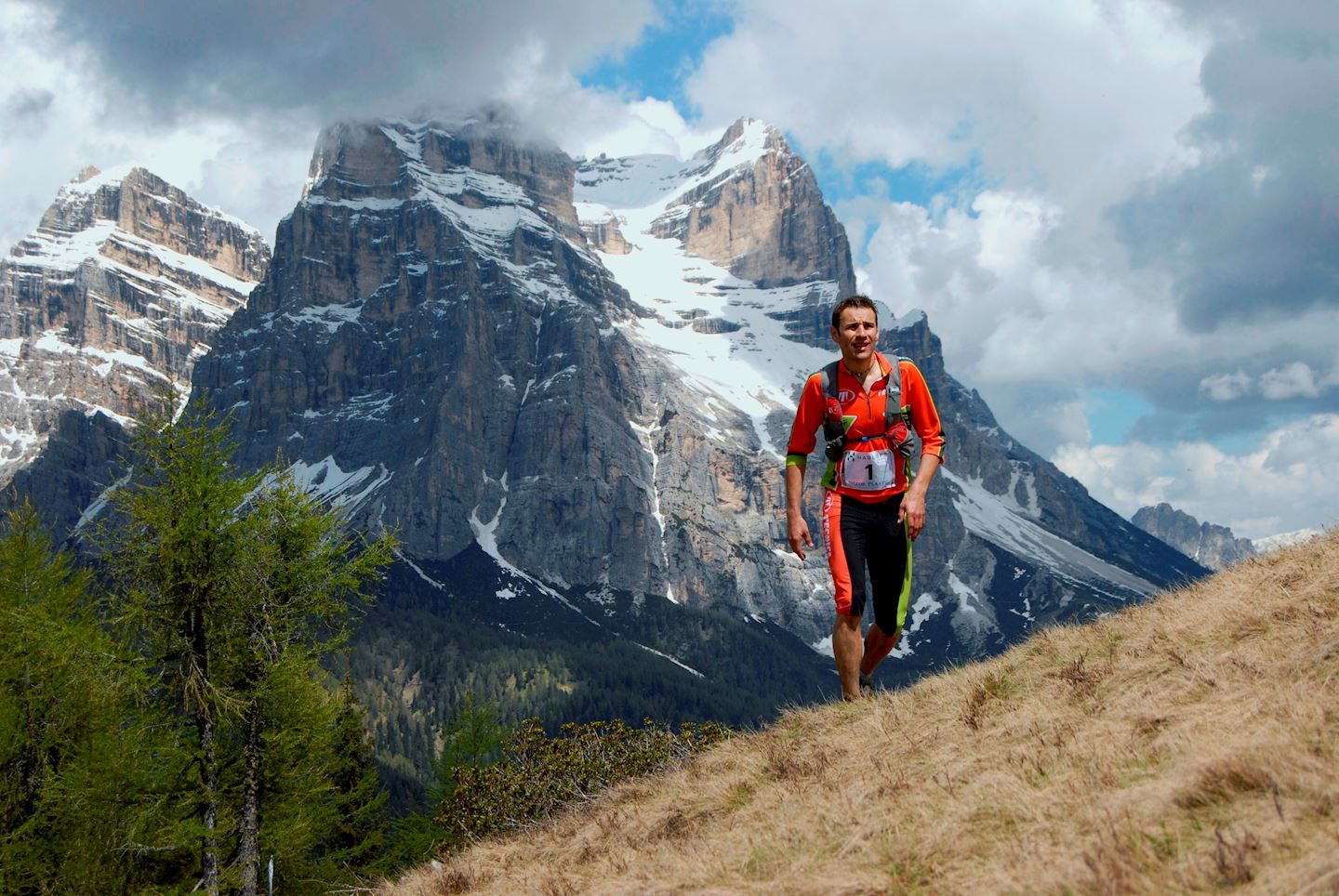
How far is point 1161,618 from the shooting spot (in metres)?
10.4

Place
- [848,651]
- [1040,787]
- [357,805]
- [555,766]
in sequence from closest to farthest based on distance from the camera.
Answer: [1040,787], [848,651], [555,766], [357,805]

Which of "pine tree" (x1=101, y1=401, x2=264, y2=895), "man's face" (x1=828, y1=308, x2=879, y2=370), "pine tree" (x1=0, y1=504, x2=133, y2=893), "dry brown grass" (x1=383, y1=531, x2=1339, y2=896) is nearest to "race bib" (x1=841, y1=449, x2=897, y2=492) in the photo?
"man's face" (x1=828, y1=308, x2=879, y2=370)

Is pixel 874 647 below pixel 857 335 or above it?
below

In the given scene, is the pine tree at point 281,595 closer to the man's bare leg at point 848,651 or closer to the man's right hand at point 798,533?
the man's bare leg at point 848,651

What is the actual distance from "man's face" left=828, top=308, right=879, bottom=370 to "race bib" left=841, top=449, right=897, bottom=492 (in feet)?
2.70

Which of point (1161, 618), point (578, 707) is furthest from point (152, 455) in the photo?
point (578, 707)

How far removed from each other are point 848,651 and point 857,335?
303 centimetres

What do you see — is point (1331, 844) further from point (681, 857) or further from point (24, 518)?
point (24, 518)

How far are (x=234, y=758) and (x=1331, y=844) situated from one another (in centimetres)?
1593

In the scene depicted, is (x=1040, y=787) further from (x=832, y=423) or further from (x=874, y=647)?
(x=874, y=647)

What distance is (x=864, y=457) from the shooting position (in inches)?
370

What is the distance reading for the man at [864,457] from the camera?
9.30m

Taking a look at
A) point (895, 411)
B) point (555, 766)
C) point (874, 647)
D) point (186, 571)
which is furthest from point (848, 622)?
point (186, 571)

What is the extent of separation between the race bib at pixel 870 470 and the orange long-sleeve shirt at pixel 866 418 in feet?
0.13
